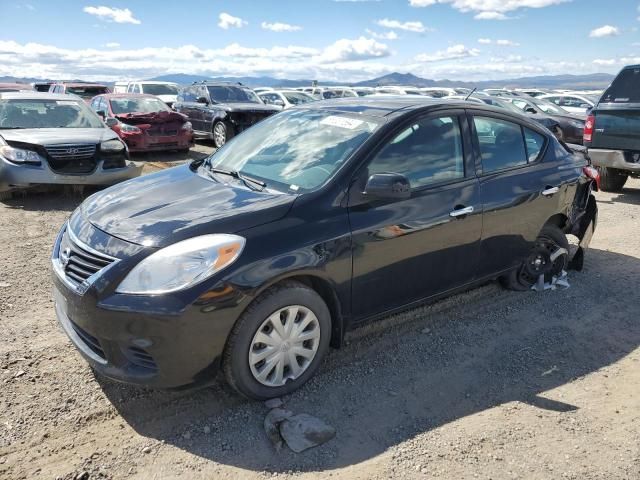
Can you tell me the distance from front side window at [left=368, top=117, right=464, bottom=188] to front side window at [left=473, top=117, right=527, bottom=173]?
9.9 inches

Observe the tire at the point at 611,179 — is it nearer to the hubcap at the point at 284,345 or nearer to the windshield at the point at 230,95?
the hubcap at the point at 284,345

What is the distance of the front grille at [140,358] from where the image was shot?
Answer: 2.70 metres

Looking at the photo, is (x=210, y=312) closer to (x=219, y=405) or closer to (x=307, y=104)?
(x=219, y=405)

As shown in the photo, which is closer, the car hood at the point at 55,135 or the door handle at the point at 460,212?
the door handle at the point at 460,212

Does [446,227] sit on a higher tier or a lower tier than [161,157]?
higher

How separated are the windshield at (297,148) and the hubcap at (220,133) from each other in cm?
913

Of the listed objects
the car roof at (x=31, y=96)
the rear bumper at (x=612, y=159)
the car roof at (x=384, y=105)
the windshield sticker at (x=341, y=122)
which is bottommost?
the rear bumper at (x=612, y=159)

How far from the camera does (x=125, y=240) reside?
2.82 m

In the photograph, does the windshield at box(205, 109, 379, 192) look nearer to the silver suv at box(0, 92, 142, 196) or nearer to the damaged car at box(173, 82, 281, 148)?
the silver suv at box(0, 92, 142, 196)

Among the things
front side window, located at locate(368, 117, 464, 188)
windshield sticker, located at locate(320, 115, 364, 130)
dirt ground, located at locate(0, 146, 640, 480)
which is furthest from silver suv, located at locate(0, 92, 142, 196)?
front side window, located at locate(368, 117, 464, 188)

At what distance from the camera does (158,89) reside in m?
19.7

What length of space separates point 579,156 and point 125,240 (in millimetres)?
4119

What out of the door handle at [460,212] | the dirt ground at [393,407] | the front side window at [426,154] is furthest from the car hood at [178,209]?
the door handle at [460,212]

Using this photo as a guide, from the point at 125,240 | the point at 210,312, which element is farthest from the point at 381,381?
the point at 125,240
